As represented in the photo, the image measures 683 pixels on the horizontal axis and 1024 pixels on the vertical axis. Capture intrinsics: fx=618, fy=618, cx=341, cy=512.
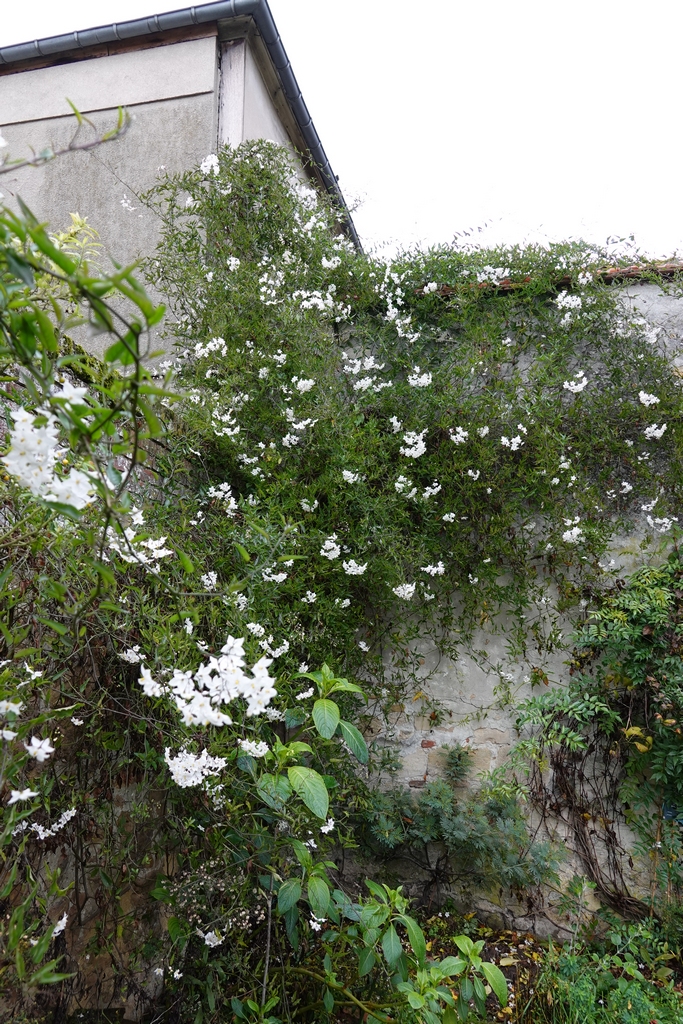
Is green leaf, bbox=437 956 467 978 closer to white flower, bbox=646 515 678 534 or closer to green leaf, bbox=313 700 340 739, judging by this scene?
green leaf, bbox=313 700 340 739

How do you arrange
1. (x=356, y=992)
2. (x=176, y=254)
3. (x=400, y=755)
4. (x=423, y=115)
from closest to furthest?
(x=356, y=992)
(x=400, y=755)
(x=176, y=254)
(x=423, y=115)

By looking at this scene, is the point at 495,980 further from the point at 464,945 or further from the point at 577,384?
the point at 577,384

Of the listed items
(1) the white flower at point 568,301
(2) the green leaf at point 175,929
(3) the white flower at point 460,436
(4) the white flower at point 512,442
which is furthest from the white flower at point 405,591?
(1) the white flower at point 568,301

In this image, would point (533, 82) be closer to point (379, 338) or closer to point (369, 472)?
point (379, 338)

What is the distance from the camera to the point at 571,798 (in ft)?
10.6

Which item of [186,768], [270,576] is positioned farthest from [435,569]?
[186,768]

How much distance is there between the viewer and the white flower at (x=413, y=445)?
134 inches

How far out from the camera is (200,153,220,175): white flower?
12.6ft

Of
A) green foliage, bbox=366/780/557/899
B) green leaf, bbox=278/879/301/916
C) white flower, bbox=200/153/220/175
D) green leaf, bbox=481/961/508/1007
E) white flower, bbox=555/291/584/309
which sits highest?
white flower, bbox=200/153/220/175

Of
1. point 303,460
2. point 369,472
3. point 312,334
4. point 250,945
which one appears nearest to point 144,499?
point 303,460

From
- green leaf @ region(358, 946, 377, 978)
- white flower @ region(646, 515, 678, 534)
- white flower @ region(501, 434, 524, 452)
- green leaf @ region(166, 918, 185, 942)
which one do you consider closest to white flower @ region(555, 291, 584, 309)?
white flower @ region(501, 434, 524, 452)

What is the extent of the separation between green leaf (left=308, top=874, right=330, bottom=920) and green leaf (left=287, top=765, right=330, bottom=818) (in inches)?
12.3

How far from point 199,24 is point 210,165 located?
1377mm

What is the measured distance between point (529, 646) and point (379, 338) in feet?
6.75
